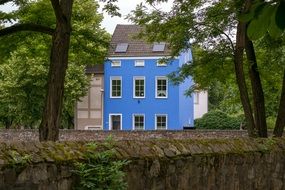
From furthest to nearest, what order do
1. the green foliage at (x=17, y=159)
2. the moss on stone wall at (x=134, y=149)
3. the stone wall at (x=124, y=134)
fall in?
the stone wall at (x=124, y=134) → the moss on stone wall at (x=134, y=149) → the green foliage at (x=17, y=159)

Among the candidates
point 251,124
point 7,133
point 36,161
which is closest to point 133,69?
point 7,133

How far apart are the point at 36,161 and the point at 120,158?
3.97ft

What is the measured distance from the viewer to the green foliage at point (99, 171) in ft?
20.7

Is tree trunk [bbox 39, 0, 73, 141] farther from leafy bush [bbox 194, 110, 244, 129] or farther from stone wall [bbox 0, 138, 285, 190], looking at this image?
leafy bush [bbox 194, 110, 244, 129]

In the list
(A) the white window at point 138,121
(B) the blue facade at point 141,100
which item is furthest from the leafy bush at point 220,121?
(A) the white window at point 138,121

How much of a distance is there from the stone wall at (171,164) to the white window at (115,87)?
47.1 metres

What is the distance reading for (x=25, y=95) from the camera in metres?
53.3

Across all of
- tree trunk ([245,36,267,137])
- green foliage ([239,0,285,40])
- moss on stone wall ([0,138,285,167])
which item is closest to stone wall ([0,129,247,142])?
tree trunk ([245,36,267,137])

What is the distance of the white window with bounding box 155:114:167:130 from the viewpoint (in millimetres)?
57469

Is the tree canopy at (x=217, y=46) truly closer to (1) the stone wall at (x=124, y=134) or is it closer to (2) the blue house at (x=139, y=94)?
(1) the stone wall at (x=124, y=134)

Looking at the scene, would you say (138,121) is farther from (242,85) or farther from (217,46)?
(242,85)

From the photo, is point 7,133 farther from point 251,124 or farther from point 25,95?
point 251,124

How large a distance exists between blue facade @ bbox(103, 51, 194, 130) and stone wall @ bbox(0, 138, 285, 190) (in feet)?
151

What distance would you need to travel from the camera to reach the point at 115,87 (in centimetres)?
5809
